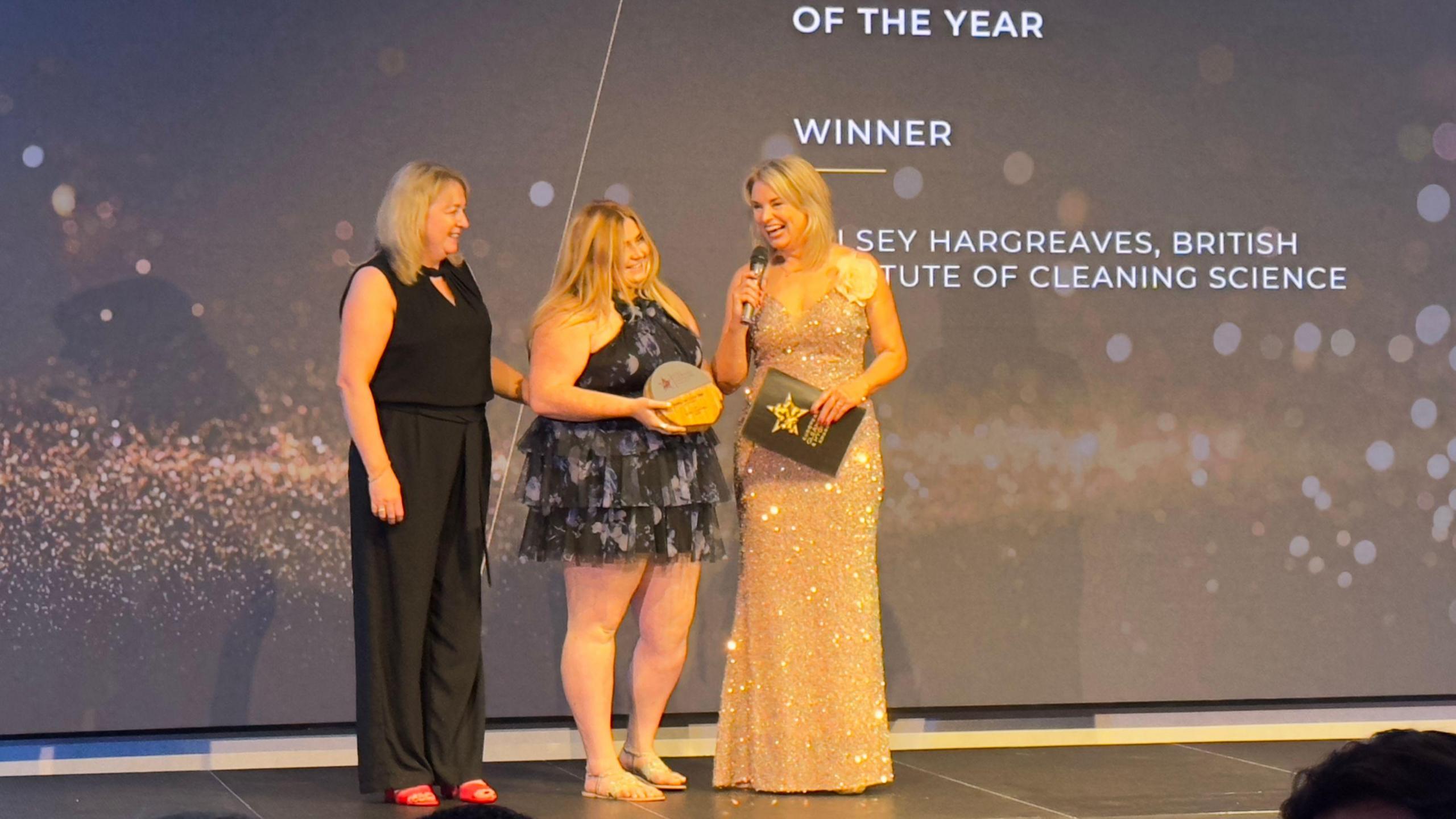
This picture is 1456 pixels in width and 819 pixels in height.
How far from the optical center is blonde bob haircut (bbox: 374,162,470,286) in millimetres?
3859

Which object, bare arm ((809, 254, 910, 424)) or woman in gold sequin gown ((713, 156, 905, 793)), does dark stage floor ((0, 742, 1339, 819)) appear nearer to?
woman in gold sequin gown ((713, 156, 905, 793))

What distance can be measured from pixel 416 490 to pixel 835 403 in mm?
980

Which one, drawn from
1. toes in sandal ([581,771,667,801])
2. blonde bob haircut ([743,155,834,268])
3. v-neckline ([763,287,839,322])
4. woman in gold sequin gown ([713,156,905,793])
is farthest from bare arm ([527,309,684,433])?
toes in sandal ([581,771,667,801])

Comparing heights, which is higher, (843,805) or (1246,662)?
(1246,662)

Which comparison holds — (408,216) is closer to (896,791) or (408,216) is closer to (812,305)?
(812,305)

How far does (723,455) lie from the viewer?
16.6 feet

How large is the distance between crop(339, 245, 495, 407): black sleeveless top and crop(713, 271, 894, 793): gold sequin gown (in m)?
0.67

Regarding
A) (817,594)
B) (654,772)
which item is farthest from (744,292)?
(654,772)

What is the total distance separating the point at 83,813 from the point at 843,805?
70.2 inches

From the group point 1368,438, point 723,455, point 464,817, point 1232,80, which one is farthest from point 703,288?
point 464,817

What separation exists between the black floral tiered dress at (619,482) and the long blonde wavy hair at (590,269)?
0.07m

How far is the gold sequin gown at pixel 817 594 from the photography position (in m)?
4.07

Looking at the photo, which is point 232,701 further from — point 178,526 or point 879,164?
point 879,164

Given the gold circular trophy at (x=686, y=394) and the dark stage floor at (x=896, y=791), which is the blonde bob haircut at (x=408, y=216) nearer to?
the gold circular trophy at (x=686, y=394)
